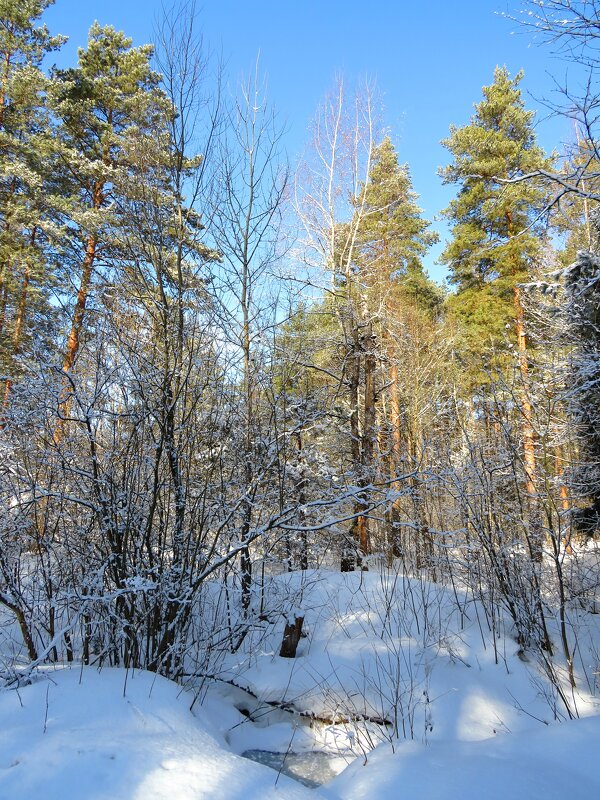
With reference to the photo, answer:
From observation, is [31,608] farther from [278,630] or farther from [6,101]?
[6,101]

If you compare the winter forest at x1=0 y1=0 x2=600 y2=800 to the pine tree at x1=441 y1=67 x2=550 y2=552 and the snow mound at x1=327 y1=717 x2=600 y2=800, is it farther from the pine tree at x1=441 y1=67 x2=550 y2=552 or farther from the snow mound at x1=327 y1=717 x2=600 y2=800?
the pine tree at x1=441 y1=67 x2=550 y2=552

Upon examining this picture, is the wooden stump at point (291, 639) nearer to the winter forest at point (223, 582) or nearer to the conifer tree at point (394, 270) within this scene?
the winter forest at point (223, 582)

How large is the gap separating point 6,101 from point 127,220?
10942 mm

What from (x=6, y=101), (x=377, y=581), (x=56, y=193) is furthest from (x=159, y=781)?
(x=6, y=101)

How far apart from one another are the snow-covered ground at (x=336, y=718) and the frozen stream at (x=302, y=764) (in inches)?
1.5

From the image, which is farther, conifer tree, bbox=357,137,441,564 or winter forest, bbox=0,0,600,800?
conifer tree, bbox=357,137,441,564

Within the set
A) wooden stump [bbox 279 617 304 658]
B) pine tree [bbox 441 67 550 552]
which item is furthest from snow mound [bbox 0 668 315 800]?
pine tree [bbox 441 67 550 552]

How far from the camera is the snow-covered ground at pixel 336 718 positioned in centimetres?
186

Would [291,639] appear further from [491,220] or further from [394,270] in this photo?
[491,220]

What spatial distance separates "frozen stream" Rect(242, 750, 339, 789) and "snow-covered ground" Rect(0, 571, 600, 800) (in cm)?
4

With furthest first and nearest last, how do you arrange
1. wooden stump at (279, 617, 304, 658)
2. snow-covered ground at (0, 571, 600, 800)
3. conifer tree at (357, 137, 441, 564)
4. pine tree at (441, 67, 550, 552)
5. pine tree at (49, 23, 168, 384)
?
pine tree at (441, 67, 550, 552) → conifer tree at (357, 137, 441, 564) → pine tree at (49, 23, 168, 384) → wooden stump at (279, 617, 304, 658) → snow-covered ground at (0, 571, 600, 800)

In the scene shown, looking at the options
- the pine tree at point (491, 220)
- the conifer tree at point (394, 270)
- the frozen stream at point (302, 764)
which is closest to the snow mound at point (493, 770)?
the frozen stream at point (302, 764)

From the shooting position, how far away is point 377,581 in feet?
19.0

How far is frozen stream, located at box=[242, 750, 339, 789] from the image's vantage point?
312cm
